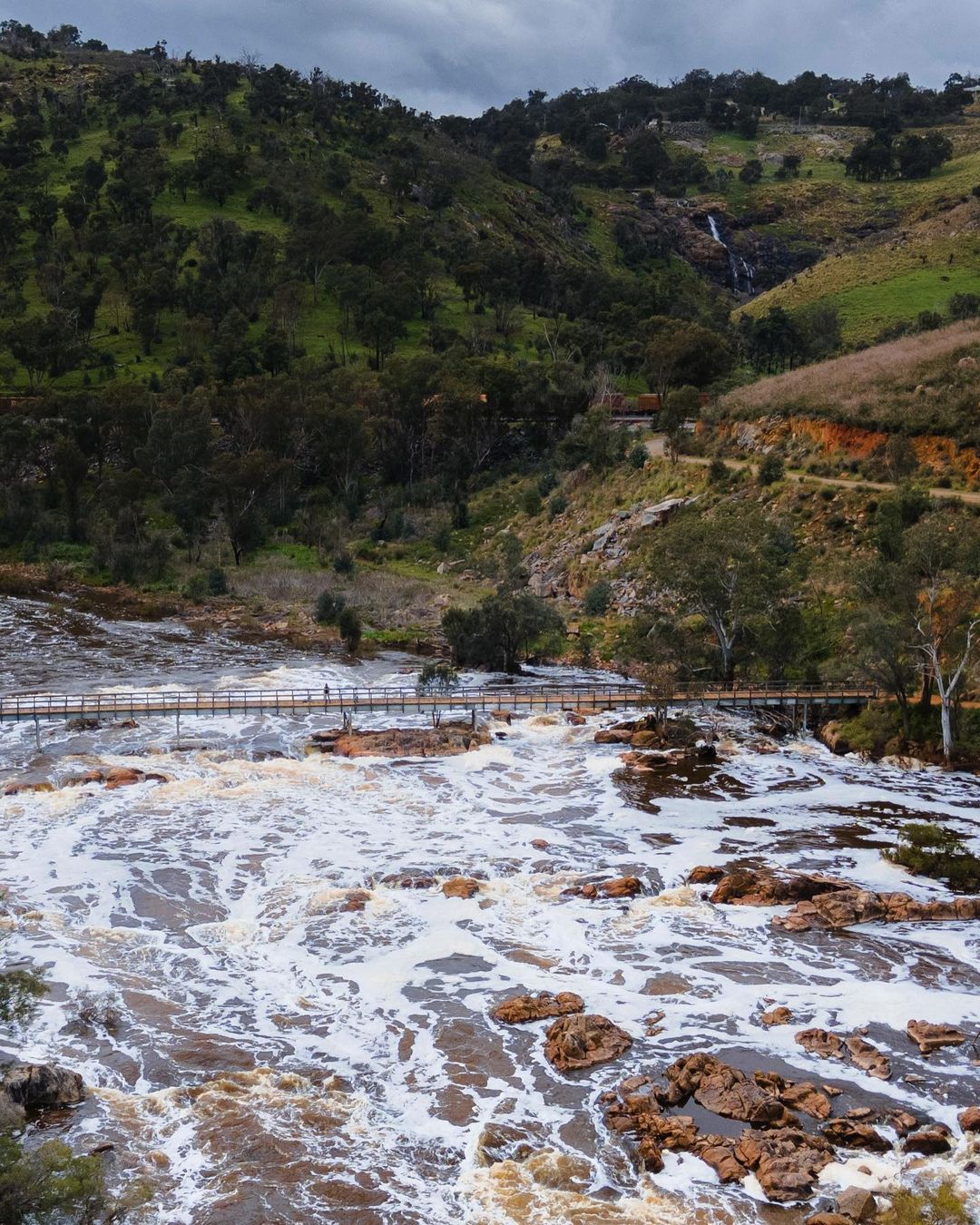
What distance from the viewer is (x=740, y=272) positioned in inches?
6427

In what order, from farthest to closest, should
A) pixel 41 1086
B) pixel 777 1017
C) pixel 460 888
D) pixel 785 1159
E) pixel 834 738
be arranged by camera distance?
pixel 834 738, pixel 460 888, pixel 777 1017, pixel 41 1086, pixel 785 1159

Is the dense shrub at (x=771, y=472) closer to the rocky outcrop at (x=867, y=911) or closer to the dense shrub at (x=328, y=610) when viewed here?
→ the dense shrub at (x=328, y=610)

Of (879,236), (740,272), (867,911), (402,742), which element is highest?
(740,272)

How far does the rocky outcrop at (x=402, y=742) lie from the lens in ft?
131

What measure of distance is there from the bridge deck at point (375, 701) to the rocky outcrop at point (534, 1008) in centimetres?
2096

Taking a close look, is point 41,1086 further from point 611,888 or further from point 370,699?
point 370,699

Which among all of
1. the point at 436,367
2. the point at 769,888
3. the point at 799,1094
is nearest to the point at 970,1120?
the point at 799,1094

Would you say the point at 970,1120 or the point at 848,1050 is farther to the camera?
the point at 848,1050

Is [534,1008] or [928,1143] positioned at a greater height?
[534,1008]

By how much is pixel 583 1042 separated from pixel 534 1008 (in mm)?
1548

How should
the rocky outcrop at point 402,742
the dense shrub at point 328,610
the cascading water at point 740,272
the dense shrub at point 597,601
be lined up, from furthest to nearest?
the cascading water at point 740,272
the dense shrub at point 328,610
the dense shrub at point 597,601
the rocky outcrop at point 402,742

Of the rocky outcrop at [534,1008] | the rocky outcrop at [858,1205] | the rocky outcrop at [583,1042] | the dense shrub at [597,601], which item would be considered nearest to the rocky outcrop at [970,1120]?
the rocky outcrop at [858,1205]

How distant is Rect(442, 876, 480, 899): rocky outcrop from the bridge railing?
1507cm

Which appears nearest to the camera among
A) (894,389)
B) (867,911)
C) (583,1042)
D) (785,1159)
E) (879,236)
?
(785,1159)
